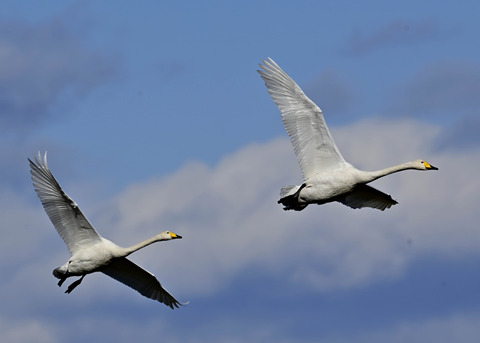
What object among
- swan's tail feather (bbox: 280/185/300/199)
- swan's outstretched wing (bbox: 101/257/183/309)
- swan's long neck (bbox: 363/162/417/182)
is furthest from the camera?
swan's outstretched wing (bbox: 101/257/183/309)

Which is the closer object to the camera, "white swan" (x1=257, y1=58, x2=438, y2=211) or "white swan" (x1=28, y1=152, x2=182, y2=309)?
"white swan" (x1=257, y1=58, x2=438, y2=211)

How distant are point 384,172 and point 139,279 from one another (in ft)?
27.4

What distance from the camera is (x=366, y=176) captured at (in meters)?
39.9

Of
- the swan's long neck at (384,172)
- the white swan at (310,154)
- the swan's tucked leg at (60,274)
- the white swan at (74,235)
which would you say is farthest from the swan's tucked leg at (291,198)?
the swan's tucked leg at (60,274)

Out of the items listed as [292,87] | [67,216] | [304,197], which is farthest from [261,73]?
[67,216]

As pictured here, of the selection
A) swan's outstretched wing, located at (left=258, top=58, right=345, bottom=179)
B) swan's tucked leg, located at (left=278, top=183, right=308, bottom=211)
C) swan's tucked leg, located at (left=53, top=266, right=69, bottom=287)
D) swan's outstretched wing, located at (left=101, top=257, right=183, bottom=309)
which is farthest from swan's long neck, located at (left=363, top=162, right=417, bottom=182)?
swan's tucked leg, located at (left=53, top=266, right=69, bottom=287)

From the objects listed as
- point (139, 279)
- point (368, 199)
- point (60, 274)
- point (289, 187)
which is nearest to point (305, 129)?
point (289, 187)

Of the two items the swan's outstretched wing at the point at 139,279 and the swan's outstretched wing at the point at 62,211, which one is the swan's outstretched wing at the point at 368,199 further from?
the swan's outstretched wing at the point at 62,211

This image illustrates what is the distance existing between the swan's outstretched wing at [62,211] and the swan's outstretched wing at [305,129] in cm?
635

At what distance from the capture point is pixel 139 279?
43562 mm

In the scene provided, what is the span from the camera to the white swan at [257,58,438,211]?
40.2 metres

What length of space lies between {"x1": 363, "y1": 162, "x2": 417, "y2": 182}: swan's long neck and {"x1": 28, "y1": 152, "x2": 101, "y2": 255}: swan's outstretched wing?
26.1 feet

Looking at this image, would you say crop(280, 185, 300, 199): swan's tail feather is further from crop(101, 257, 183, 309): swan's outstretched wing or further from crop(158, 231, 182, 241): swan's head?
crop(101, 257, 183, 309): swan's outstretched wing

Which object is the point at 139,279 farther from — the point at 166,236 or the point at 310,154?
the point at 310,154
